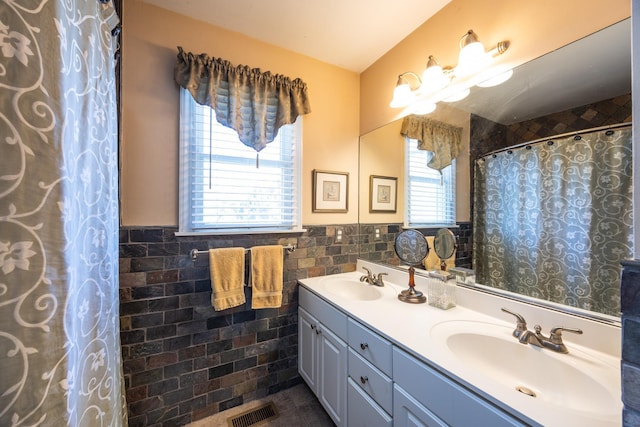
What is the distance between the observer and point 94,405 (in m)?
0.77

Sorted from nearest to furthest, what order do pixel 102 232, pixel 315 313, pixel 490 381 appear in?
pixel 490 381, pixel 102 232, pixel 315 313

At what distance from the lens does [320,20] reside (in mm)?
1547

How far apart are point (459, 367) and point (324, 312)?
83 cm

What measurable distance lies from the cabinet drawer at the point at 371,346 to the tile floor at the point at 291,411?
0.74 m

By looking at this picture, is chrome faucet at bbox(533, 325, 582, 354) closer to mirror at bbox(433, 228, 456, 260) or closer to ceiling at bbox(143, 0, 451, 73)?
→ mirror at bbox(433, 228, 456, 260)

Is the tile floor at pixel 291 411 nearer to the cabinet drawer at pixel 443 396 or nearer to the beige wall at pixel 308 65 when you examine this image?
the cabinet drawer at pixel 443 396

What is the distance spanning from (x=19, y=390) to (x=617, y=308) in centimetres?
181

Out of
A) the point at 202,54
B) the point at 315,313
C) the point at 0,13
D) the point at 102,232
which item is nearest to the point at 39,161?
the point at 0,13

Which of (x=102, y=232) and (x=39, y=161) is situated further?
(x=102, y=232)

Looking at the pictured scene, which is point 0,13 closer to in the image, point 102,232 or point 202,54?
point 102,232

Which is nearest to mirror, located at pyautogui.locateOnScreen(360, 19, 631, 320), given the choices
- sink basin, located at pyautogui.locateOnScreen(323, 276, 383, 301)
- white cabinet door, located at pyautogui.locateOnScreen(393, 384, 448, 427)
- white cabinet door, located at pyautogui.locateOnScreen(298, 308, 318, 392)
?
sink basin, located at pyautogui.locateOnScreen(323, 276, 383, 301)

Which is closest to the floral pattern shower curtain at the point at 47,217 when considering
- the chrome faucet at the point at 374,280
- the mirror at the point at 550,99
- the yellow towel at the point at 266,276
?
the yellow towel at the point at 266,276

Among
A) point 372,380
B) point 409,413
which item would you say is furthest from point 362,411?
point 409,413

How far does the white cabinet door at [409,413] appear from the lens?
83 cm
